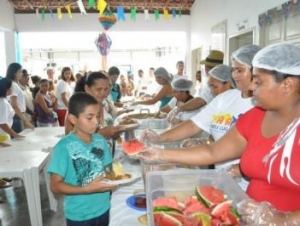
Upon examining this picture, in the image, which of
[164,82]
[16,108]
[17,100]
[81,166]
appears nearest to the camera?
[81,166]

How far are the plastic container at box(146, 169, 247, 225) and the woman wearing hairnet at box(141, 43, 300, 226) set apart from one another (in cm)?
8

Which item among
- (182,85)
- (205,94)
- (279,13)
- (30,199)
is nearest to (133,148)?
(30,199)

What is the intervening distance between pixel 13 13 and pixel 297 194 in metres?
7.30

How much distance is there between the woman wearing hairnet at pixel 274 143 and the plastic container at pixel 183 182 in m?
0.08

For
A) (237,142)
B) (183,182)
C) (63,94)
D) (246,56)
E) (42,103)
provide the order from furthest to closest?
(63,94)
(42,103)
(246,56)
(237,142)
(183,182)

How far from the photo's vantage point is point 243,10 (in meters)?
3.96

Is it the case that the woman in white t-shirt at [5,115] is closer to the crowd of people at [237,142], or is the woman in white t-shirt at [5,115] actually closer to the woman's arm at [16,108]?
the woman's arm at [16,108]

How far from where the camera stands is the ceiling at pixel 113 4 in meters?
6.41

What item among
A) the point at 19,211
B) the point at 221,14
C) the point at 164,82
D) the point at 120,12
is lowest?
the point at 19,211

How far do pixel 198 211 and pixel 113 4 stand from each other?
628 cm

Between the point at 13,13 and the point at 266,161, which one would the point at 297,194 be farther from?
the point at 13,13

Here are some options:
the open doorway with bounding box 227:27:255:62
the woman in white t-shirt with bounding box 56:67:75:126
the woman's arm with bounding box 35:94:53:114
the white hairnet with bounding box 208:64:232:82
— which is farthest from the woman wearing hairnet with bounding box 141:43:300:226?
the woman in white t-shirt with bounding box 56:67:75:126

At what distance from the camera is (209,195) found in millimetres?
Result: 1044

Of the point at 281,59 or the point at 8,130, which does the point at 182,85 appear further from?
the point at 281,59
